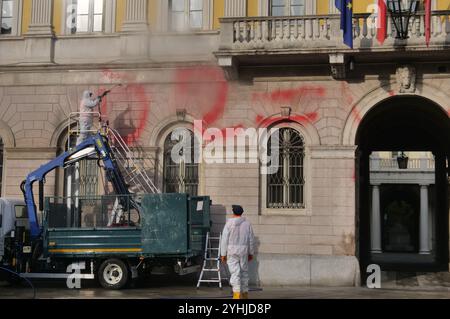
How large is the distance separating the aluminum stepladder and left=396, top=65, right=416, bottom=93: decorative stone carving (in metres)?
6.35

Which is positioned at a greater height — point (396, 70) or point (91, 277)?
point (396, 70)

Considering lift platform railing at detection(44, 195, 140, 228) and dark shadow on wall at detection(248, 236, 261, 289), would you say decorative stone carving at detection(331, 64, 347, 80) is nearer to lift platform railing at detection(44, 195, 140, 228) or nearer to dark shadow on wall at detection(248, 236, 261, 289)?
dark shadow on wall at detection(248, 236, 261, 289)

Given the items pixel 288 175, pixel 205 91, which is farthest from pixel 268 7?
pixel 288 175

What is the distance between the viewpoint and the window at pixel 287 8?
19969 millimetres

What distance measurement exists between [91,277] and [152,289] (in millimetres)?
1555

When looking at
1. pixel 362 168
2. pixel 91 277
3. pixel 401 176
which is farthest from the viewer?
pixel 401 176

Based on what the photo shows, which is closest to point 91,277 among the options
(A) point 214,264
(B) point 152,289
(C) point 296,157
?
(B) point 152,289

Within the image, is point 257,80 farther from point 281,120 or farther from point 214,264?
point 214,264

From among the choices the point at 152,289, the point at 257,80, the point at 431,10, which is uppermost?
the point at 431,10

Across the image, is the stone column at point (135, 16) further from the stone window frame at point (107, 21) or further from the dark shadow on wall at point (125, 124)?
the dark shadow on wall at point (125, 124)

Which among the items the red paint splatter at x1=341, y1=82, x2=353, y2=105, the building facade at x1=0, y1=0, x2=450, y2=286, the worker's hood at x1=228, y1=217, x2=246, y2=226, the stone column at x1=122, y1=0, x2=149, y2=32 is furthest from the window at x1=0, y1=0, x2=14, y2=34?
the worker's hood at x1=228, y1=217, x2=246, y2=226

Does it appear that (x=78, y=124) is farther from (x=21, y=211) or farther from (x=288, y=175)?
(x=288, y=175)

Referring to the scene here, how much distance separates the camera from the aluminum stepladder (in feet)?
58.1

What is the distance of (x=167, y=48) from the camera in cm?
1998
